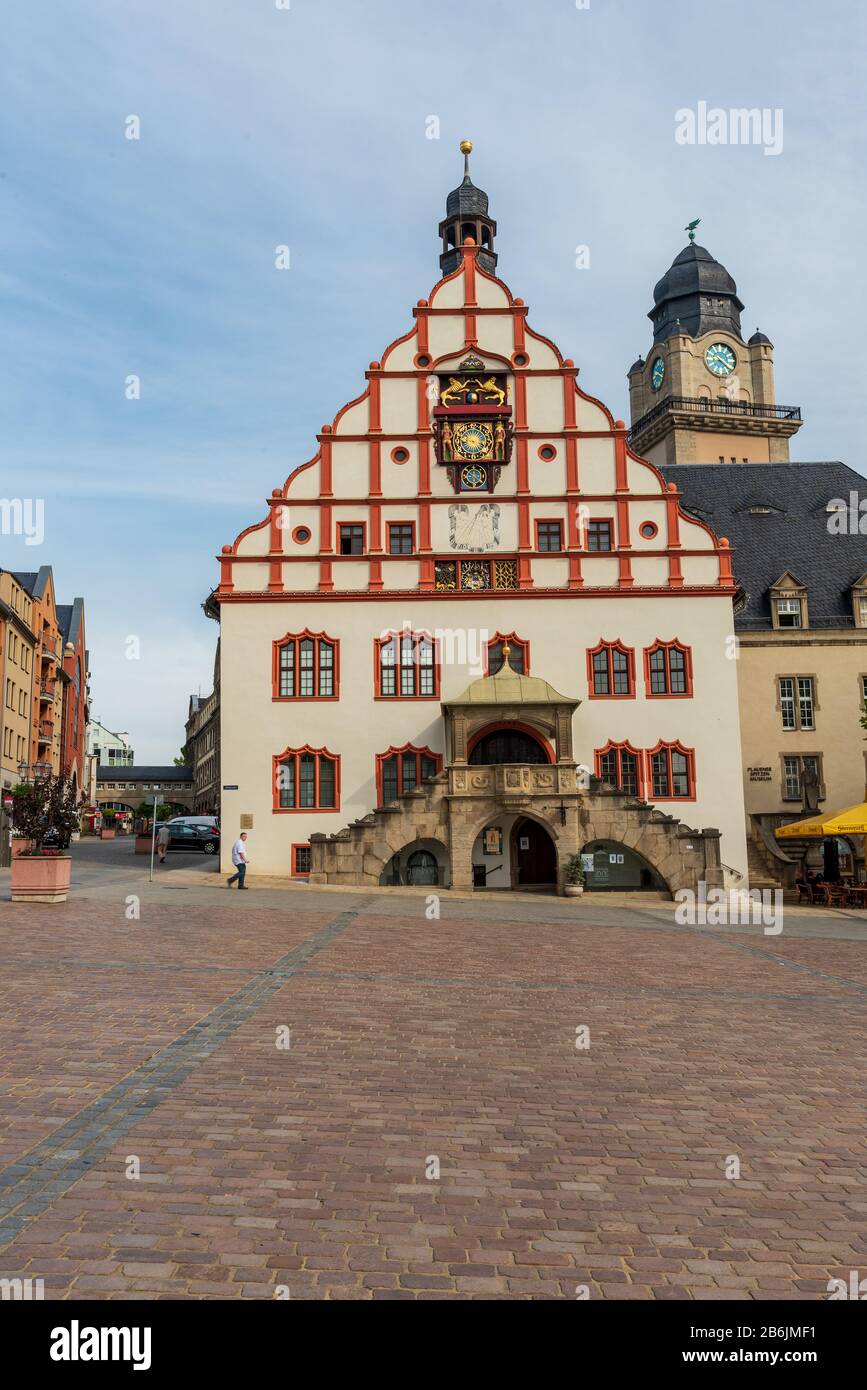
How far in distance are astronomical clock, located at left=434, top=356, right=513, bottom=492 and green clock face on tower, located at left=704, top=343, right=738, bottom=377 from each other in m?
37.6

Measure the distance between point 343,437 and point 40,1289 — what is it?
3266cm

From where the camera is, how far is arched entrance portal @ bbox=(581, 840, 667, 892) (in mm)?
33031

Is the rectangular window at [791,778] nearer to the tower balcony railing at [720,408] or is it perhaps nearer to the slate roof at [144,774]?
the tower balcony railing at [720,408]

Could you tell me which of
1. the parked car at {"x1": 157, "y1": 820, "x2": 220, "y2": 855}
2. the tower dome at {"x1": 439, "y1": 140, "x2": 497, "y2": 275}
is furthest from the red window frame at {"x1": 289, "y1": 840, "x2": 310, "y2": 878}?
the tower dome at {"x1": 439, "y1": 140, "x2": 497, "y2": 275}

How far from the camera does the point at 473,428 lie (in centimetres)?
3572

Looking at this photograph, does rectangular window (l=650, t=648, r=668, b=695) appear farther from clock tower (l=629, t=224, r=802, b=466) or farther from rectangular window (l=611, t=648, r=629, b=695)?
clock tower (l=629, t=224, r=802, b=466)

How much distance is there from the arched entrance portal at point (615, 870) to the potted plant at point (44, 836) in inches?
615

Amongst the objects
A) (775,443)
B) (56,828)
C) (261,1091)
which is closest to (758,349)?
(775,443)

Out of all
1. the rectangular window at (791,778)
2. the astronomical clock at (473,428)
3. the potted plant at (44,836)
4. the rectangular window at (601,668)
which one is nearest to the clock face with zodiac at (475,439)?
the astronomical clock at (473,428)

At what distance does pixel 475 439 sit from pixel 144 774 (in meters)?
115

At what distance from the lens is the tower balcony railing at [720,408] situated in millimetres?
66062

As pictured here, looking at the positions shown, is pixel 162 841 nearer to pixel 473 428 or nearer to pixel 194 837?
pixel 194 837

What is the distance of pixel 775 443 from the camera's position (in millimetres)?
67875

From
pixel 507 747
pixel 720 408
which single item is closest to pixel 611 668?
pixel 507 747
